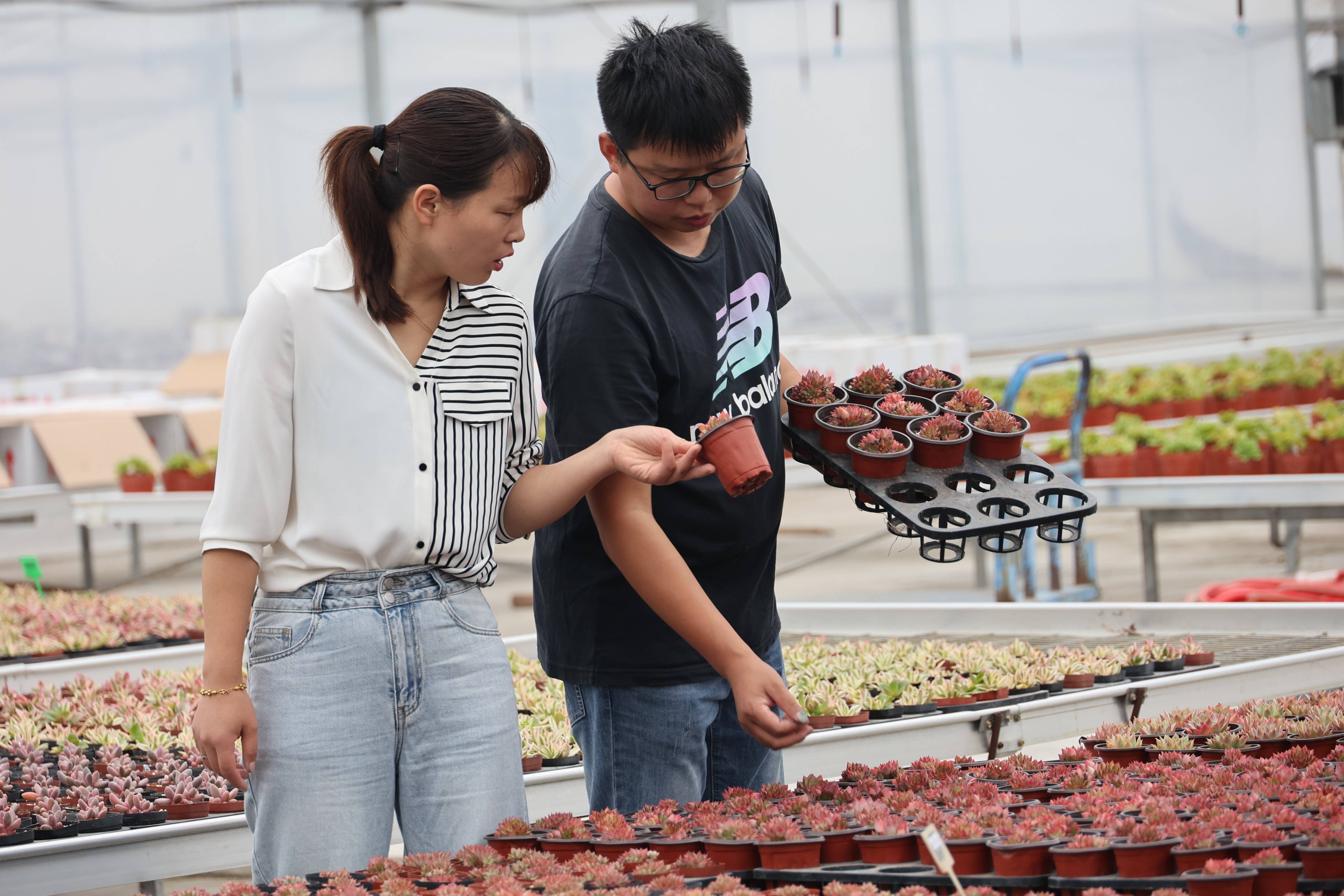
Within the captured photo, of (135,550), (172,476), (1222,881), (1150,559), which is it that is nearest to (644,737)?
(1222,881)

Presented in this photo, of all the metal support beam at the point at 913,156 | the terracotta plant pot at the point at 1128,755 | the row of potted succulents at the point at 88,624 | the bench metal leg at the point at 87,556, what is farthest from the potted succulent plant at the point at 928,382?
the metal support beam at the point at 913,156

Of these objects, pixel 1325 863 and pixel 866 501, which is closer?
pixel 1325 863

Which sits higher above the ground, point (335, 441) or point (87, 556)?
point (335, 441)

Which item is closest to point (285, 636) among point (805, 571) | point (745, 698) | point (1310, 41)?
point (745, 698)

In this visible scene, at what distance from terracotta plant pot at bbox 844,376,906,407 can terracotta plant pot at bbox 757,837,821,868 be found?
0.74 m

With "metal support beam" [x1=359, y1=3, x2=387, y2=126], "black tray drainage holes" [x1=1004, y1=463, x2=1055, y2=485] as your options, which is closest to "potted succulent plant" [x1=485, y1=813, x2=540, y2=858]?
"black tray drainage holes" [x1=1004, y1=463, x2=1055, y2=485]

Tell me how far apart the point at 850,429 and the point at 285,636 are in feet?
2.32

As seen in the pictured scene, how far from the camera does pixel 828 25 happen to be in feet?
→ 35.0

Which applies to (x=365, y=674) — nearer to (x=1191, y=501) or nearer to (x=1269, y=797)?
(x=1269, y=797)

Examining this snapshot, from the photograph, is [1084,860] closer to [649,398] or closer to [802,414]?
[649,398]

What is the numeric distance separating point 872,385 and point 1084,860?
0.89 metres

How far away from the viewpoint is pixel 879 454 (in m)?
1.55

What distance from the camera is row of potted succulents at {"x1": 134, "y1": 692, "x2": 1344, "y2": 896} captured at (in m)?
1.07

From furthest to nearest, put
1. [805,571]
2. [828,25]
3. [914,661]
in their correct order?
[828,25] → [805,571] → [914,661]
